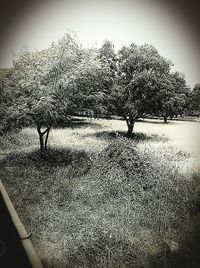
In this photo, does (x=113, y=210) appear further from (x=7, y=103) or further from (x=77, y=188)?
(x=7, y=103)

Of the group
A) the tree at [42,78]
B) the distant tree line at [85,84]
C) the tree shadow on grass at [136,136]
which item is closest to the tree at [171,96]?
the distant tree line at [85,84]

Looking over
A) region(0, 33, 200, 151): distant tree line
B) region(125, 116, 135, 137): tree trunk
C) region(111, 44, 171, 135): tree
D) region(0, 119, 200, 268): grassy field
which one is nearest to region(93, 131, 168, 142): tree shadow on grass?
region(0, 119, 200, 268): grassy field

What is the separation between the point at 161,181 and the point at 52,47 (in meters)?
5.39

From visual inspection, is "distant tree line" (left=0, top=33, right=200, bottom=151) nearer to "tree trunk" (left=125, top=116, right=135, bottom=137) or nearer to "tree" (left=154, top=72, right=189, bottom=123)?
"tree" (left=154, top=72, right=189, bottom=123)

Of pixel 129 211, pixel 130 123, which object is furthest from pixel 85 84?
pixel 129 211

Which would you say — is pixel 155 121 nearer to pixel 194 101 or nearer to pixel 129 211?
pixel 194 101

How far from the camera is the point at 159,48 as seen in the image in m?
7.12

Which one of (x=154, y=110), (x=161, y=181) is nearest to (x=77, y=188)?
(x=161, y=181)

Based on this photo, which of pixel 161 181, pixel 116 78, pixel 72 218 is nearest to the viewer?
pixel 72 218

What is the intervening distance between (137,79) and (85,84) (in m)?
1.65

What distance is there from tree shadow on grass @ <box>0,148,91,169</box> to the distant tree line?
1.32m

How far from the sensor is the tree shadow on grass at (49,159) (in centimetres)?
826

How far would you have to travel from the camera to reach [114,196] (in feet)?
19.5

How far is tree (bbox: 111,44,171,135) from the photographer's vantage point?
7609 millimetres
